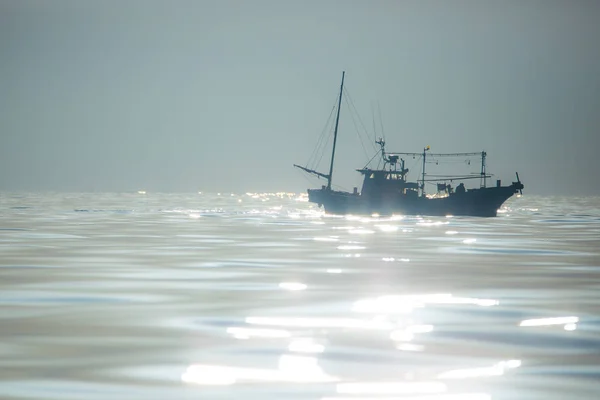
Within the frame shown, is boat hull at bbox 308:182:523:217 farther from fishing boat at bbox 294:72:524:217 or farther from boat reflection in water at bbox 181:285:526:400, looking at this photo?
boat reflection in water at bbox 181:285:526:400

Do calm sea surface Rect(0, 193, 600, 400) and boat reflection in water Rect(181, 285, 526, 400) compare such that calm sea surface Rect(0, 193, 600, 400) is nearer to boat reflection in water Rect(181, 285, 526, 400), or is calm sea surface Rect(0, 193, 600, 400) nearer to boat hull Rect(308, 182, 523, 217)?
boat reflection in water Rect(181, 285, 526, 400)

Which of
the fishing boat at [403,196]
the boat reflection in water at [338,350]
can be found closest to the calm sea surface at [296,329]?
the boat reflection in water at [338,350]

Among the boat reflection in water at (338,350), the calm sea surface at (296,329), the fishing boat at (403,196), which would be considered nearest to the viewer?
the boat reflection in water at (338,350)

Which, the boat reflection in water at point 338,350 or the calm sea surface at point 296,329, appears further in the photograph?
the calm sea surface at point 296,329

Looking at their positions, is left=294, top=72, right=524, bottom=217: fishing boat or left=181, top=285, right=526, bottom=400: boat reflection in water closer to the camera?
left=181, top=285, right=526, bottom=400: boat reflection in water

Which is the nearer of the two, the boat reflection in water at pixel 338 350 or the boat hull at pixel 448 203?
the boat reflection in water at pixel 338 350

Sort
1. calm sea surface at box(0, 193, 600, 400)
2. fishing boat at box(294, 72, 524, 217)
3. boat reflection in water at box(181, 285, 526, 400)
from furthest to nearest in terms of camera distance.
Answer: fishing boat at box(294, 72, 524, 217)
calm sea surface at box(0, 193, 600, 400)
boat reflection in water at box(181, 285, 526, 400)

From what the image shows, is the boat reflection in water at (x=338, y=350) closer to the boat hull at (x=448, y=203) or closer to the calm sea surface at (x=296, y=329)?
the calm sea surface at (x=296, y=329)

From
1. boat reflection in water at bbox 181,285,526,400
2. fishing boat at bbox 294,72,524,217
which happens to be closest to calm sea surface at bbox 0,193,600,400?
boat reflection in water at bbox 181,285,526,400

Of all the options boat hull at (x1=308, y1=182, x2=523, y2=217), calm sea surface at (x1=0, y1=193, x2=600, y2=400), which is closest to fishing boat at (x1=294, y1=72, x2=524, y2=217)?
boat hull at (x1=308, y1=182, x2=523, y2=217)

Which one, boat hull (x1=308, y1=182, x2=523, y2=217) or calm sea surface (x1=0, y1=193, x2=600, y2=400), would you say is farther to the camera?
boat hull (x1=308, y1=182, x2=523, y2=217)

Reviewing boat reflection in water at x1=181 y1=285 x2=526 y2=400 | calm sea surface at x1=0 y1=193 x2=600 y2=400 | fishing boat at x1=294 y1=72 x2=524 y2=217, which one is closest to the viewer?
boat reflection in water at x1=181 y1=285 x2=526 y2=400

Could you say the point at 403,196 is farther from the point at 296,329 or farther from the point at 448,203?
the point at 296,329

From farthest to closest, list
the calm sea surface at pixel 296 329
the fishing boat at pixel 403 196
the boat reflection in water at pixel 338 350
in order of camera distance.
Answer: the fishing boat at pixel 403 196 < the calm sea surface at pixel 296 329 < the boat reflection in water at pixel 338 350
